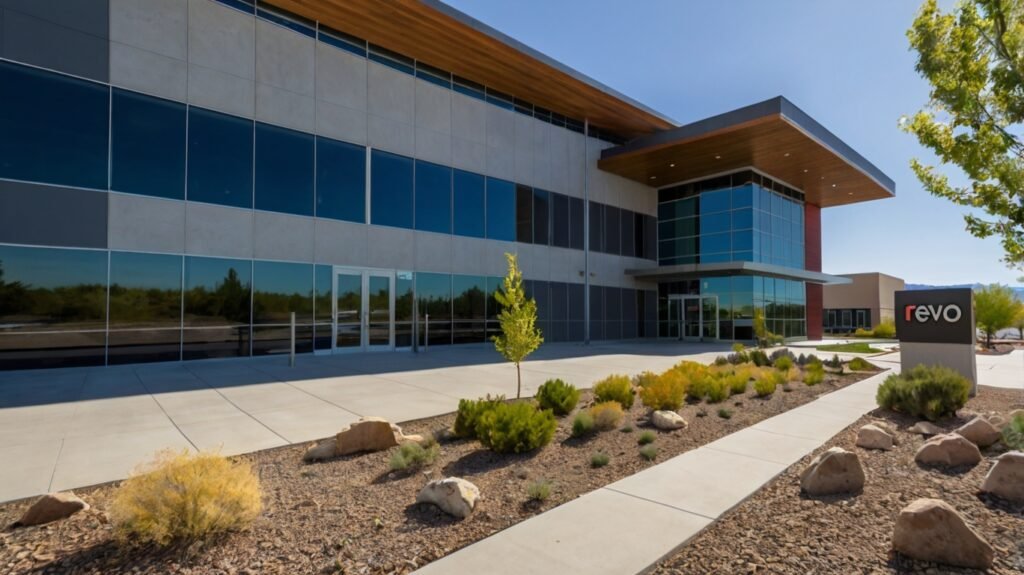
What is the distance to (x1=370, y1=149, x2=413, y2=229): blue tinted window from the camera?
19.8m

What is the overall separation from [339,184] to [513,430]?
1519 cm

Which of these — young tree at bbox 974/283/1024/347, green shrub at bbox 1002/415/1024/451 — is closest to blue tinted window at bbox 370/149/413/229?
green shrub at bbox 1002/415/1024/451

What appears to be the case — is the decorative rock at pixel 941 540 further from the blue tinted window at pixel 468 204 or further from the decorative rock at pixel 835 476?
the blue tinted window at pixel 468 204

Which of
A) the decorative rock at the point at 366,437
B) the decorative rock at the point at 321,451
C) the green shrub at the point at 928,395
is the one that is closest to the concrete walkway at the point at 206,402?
the decorative rock at the point at 321,451

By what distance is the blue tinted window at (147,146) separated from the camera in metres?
14.5

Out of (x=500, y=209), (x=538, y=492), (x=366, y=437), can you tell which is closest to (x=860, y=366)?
(x=538, y=492)

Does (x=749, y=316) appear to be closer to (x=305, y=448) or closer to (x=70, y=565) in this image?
(x=305, y=448)

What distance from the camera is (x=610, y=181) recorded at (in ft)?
97.2

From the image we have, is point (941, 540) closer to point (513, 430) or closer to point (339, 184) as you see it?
point (513, 430)

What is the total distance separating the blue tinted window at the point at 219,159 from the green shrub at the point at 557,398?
43.1ft

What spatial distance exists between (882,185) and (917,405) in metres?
28.0

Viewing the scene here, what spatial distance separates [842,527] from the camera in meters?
4.12

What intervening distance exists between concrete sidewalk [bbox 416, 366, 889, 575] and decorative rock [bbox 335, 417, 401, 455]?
9.31ft

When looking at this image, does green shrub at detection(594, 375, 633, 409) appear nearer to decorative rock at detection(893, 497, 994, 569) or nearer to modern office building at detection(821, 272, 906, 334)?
decorative rock at detection(893, 497, 994, 569)
